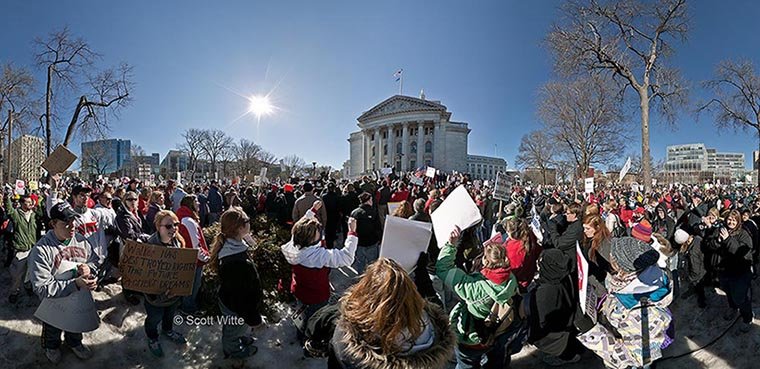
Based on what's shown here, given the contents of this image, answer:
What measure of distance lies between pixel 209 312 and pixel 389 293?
442 cm

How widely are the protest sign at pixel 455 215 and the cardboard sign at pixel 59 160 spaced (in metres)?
8.71

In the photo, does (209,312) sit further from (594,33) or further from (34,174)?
(34,174)

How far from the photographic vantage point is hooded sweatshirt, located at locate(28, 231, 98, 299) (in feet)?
11.8

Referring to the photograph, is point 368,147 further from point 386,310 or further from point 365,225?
point 386,310

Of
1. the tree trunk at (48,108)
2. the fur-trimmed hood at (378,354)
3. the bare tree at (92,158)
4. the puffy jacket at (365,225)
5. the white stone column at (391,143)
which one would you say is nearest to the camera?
the fur-trimmed hood at (378,354)

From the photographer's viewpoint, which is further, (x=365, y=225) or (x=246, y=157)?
(x=246, y=157)

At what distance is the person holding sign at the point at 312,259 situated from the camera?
4012mm

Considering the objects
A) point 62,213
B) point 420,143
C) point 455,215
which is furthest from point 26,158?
point 420,143

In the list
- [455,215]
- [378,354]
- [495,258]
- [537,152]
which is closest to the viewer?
[378,354]

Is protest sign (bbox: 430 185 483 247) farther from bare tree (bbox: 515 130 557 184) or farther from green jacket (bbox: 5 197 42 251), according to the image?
bare tree (bbox: 515 130 557 184)

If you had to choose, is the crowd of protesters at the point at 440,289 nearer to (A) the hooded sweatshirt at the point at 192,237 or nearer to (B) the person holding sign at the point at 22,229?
(A) the hooded sweatshirt at the point at 192,237

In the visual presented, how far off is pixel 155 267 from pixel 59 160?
636 cm

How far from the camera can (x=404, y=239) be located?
3854 mm

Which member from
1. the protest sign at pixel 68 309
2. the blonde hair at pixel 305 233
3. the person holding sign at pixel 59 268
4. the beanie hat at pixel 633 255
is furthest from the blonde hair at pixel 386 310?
the protest sign at pixel 68 309
